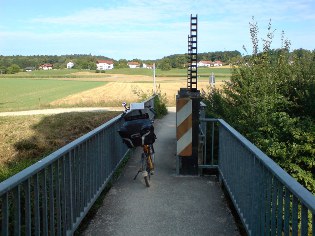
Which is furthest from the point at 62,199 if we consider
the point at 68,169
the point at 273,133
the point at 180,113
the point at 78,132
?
the point at 78,132

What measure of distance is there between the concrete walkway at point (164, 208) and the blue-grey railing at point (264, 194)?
0.37m

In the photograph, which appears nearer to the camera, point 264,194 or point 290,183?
point 290,183

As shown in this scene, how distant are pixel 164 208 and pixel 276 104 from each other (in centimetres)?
589

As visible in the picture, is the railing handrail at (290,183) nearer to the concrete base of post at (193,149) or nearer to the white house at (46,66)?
the concrete base of post at (193,149)

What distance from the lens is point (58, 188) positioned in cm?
351

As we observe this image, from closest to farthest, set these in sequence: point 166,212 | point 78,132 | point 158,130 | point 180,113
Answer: point 166,212 < point 180,113 < point 158,130 < point 78,132

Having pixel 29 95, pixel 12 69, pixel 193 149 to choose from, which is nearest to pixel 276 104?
pixel 193 149

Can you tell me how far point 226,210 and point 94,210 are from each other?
1731 millimetres

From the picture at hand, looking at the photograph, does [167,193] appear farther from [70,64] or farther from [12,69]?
[70,64]

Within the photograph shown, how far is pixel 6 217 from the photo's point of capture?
7.81 ft

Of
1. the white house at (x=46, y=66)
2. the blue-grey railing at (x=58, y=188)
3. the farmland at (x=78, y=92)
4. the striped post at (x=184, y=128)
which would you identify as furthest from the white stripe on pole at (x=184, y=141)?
the white house at (x=46, y=66)

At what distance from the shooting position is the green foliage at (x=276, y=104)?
8289mm

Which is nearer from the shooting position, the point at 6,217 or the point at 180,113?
the point at 6,217

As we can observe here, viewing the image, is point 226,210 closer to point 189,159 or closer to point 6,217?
point 189,159
